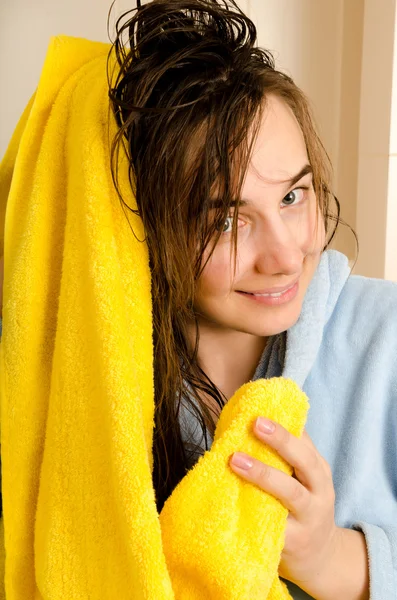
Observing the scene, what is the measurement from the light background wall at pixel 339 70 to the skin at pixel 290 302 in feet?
1.36

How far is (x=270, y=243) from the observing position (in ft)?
2.45

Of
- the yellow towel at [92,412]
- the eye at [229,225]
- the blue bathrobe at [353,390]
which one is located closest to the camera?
the yellow towel at [92,412]

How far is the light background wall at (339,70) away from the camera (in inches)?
46.4

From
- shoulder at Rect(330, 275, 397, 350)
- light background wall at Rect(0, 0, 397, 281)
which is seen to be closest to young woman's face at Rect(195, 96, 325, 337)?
shoulder at Rect(330, 275, 397, 350)

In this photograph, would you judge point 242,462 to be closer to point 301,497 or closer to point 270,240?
point 301,497

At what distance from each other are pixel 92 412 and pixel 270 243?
0.82 ft

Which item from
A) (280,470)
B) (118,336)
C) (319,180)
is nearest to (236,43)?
(319,180)

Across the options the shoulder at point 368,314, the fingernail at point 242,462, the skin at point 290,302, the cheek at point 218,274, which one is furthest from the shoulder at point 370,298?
the fingernail at point 242,462

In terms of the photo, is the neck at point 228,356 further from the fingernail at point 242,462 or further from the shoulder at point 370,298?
the fingernail at point 242,462

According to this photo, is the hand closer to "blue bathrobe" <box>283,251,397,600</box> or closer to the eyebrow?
"blue bathrobe" <box>283,251,397,600</box>

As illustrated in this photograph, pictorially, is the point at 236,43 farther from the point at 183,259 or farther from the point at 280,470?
the point at 280,470

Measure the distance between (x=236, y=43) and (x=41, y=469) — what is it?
520 mm

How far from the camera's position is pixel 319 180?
0.91m

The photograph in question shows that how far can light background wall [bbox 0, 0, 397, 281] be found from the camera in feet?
3.87
